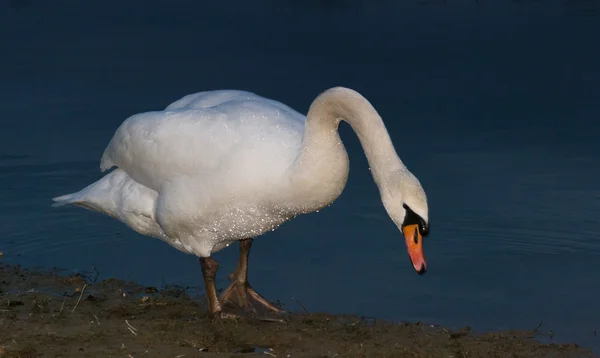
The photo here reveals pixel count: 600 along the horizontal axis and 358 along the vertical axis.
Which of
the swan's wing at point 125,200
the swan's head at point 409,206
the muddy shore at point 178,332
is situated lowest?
the muddy shore at point 178,332

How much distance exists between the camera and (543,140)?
10562 millimetres

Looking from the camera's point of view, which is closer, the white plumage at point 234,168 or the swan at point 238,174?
the swan at point 238,174

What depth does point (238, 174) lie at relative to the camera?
22.1 ft

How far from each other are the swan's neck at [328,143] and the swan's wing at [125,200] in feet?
4.25

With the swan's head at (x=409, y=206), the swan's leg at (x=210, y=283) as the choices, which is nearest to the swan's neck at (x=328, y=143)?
the swan's head at (x=409, y=206)

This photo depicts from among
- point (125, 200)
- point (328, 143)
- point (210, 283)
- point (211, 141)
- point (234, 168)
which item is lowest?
point (210, 283)

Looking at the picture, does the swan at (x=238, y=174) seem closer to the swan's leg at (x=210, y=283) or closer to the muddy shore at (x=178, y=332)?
the swan's leg at (x=210, y=283)

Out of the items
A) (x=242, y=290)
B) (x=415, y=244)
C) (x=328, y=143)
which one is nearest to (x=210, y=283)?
(x=242, y=290)

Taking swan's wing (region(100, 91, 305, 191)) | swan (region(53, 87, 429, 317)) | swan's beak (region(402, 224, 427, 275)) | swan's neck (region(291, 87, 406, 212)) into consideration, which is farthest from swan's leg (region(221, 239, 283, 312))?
swan's beak (region(402, 224, 427, 275))

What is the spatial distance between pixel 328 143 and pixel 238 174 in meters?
0.57

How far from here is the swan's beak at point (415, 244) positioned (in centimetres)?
605

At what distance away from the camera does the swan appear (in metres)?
6.29

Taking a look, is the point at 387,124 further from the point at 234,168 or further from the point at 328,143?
the point at 328,143

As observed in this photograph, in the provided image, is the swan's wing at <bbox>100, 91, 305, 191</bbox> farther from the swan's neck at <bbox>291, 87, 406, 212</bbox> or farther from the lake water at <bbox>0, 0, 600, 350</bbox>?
the lake water at <bbox>0, 0, 600, 350</bbox>
